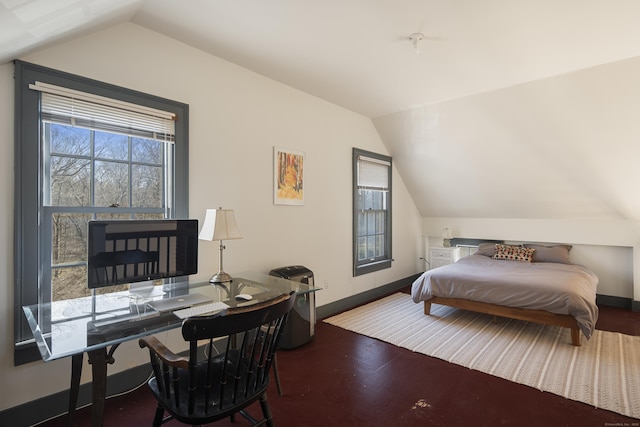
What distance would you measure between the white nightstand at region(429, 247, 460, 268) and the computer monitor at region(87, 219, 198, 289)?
439cm

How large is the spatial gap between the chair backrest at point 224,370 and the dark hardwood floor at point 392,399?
651 mm

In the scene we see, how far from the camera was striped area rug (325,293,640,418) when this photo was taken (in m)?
2.34

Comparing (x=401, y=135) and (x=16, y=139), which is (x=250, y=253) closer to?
(x=16, y=139)

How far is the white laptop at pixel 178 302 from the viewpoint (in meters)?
1.87

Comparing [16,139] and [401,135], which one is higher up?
[401,135]

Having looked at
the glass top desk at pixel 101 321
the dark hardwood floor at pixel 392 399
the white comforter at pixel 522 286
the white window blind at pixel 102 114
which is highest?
the white window blind at pixel 102 114

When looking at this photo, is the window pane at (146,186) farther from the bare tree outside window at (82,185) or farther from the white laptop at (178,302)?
A: the white laptop at (178,302)

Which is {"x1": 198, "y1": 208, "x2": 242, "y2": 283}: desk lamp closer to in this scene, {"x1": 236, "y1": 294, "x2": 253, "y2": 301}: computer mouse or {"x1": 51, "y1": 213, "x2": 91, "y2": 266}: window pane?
{"x1": 236, "y1": 294, "x2": 253, "y2": 301}: computer mouse

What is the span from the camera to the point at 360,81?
3305 millimetres

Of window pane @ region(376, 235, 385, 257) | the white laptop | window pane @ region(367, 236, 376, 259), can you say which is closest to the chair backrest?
the white laptop

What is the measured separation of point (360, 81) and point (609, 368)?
337 cm

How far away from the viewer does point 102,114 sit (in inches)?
85.7

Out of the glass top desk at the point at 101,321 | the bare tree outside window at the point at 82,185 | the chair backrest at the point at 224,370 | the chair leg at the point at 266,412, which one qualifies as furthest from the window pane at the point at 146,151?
the chair leg at the point at 266,412

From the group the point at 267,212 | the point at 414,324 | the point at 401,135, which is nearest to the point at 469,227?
the point at 401,135
